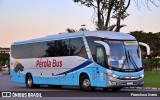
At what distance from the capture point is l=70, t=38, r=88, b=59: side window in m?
26.3

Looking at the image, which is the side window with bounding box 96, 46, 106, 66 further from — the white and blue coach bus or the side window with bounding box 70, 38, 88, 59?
the side window with bounding box 70, 38, 88, 59

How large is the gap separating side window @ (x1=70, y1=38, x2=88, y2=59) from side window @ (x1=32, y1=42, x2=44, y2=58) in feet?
11.9

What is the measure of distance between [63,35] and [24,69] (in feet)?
16.9

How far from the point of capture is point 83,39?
86.2ft

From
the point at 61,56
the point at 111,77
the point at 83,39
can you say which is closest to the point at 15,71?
the point at 61,56

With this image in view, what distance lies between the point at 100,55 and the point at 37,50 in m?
7.19

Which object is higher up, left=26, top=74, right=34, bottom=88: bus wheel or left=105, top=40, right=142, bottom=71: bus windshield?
left=105, top=40, right=142, bottom=71: bus windshield

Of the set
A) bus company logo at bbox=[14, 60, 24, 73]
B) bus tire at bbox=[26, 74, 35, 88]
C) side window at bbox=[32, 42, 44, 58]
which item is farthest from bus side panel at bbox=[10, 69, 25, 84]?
side window at bbox=[32, 42, 44, 58]

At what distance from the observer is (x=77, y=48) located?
87.9ft

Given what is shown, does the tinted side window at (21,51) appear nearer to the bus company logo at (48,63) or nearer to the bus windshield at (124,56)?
the bus company logo at (48,63)

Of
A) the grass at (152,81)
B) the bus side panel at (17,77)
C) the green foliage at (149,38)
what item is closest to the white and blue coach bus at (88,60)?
the bus side panel at (17,77)

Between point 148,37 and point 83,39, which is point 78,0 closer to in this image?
point 83,39

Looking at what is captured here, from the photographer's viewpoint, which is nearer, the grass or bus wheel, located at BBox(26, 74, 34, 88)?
the grass

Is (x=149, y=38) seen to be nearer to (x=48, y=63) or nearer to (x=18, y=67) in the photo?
(x=18, y=67)
